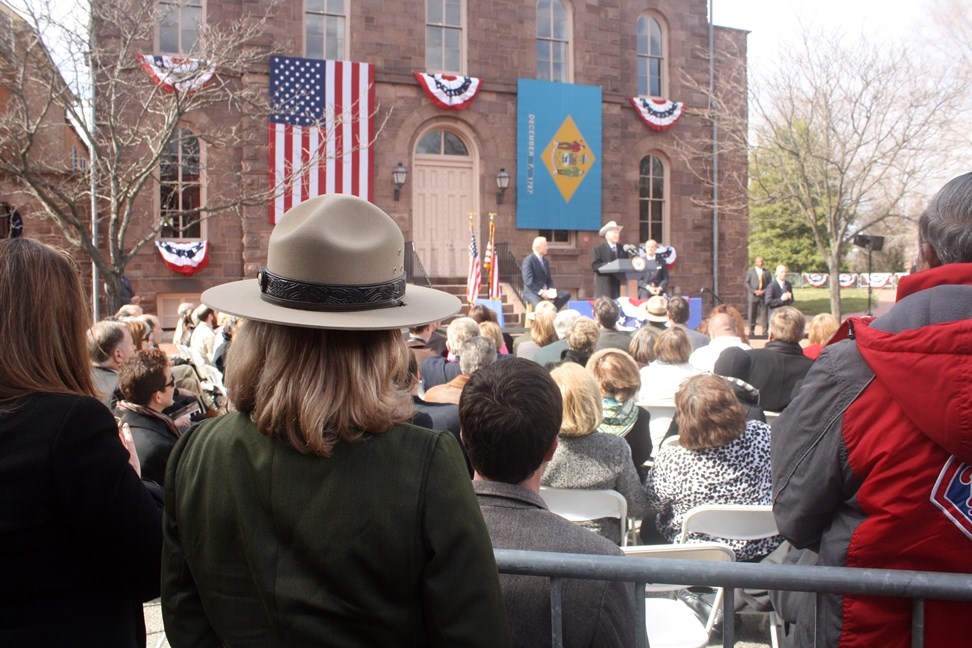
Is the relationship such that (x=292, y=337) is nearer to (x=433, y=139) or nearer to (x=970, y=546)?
(x=970, y=546)

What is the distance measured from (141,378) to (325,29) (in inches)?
609

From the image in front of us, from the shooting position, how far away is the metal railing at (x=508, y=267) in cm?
1760

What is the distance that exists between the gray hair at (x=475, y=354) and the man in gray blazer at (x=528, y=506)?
2.36 meters

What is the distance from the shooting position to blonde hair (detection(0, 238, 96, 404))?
1797 millimetres

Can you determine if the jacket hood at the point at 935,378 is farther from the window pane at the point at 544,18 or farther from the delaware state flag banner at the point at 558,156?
the window pane at the point at 544,18

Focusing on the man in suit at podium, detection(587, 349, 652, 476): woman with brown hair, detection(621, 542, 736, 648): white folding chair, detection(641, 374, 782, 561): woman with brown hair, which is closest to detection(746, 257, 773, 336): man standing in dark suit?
the man in suit at podium

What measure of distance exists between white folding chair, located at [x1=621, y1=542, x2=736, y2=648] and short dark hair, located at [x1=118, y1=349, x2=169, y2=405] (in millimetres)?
2411

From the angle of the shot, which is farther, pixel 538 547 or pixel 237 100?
pixel 237 100

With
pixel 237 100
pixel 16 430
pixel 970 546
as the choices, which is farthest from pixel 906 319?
pixel 237 100

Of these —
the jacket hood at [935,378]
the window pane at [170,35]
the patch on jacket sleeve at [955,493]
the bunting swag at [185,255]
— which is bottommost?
the patch on jacket sleeve at [955,493]

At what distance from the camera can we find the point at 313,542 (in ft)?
4.57

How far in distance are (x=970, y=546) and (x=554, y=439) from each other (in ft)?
3.42

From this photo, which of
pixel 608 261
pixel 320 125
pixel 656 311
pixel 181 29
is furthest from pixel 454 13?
pixel 656 311

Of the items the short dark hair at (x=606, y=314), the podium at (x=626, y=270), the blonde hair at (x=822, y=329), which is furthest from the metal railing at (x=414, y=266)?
the blonde hair at (x=822, y=329)
